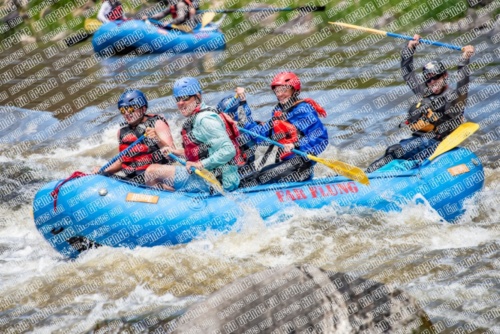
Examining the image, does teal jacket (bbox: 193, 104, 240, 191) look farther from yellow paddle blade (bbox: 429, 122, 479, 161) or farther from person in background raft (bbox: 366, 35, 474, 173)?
yellow paddle blade (bbox: 429, 122, 479, 161)

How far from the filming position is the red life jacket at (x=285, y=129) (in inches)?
271

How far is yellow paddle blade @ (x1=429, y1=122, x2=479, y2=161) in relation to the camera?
703 cm

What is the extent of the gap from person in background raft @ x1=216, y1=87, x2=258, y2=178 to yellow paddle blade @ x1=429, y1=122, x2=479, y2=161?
5.89 ft

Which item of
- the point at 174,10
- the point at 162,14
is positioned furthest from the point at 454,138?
the point at 162,14

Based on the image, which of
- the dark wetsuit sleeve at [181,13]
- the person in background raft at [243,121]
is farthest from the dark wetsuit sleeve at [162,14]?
the person in background raft at [243,121]

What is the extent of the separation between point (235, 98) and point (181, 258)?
5.73ft

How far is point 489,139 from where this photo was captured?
945 cm

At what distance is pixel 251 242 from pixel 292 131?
115 cm

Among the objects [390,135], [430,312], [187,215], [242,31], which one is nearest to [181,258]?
[187,215]

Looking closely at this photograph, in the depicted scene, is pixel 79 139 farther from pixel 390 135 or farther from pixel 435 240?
pixel 435 240

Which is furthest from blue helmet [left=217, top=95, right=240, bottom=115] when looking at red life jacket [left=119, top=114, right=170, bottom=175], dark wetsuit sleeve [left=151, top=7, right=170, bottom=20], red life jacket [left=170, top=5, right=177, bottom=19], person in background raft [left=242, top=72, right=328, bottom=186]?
dark wetsuit sleeve [left=151, top=7, right=170, bottom=20]

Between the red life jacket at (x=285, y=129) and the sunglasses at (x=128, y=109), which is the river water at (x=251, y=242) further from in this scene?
the sunglasses at (x=128, y=109)

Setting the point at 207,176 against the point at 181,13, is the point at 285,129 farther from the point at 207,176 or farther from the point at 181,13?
the point at 181,13

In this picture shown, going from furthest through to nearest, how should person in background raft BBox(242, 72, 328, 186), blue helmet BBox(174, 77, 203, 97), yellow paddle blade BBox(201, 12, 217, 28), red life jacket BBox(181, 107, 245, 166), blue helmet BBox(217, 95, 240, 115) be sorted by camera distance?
yellow paddle blade BBox(201, 12, 217, 28) < blue helmet BBox(217, 95, 240, 115) < person in background raft BBox(242, 72, 328, 186) < red life jacket BBox(181, 107, 245, 166) < blue helmet BBox(174, 77, 203, 97)
